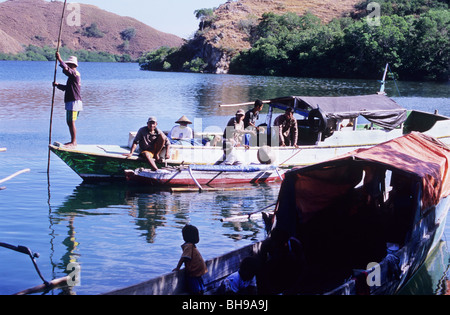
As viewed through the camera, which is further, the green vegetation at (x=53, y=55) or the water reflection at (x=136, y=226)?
the green vegetation at (x=53, y=55)

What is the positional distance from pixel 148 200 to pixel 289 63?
6365cm

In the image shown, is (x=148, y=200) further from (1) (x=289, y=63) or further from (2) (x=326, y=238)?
(1) (x=289, y=63)

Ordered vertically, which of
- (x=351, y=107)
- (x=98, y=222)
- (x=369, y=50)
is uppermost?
(x=369, y=50)

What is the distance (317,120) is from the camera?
16516 millimetres

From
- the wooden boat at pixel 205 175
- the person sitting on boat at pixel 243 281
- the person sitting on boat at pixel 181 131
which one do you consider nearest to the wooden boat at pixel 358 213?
Answer: the person sitting on boat at pixel 243 281

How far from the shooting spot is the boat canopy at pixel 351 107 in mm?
16141

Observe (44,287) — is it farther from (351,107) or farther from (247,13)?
(247,13)

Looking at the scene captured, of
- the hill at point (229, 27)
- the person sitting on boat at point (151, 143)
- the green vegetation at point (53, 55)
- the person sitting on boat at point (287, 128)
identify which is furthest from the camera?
the green vegetation at point (53, 55)

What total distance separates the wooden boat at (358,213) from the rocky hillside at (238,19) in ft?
259

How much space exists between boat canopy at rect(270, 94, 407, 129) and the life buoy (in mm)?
131

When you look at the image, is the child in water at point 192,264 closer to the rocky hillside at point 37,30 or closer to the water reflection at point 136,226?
the water reflection at point 136,226

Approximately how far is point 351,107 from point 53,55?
155921 millimetres

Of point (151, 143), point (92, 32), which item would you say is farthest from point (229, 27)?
point (92, 32)
